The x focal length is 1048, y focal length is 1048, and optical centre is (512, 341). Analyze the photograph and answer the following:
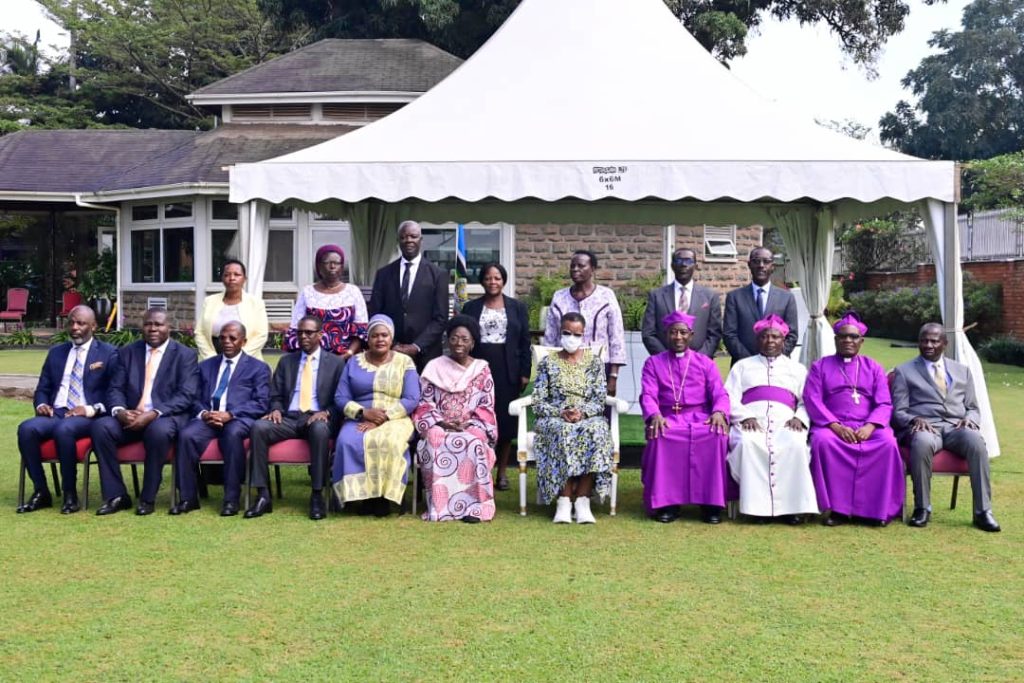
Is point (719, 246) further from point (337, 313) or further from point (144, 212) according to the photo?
point (337, 313)

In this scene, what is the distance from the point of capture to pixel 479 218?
10367 mm

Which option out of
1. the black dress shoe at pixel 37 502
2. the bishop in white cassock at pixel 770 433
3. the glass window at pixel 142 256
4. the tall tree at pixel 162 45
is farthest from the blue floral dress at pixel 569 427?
the tall tree at pixel 162 45

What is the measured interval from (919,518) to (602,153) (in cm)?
331

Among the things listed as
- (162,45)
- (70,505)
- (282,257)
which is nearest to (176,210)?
(282,257)

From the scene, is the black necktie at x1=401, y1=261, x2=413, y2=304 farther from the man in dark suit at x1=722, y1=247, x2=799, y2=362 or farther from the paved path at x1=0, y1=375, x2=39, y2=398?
the paved path at x1=0, y1=375, x2=39, y2=398

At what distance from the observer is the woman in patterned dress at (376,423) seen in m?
6.54

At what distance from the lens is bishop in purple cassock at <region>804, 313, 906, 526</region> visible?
6367mm

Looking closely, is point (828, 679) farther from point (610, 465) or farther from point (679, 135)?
point (679, 135)

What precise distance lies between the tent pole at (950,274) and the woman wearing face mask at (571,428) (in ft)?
8.48

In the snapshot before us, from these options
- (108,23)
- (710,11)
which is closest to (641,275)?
(710,11)

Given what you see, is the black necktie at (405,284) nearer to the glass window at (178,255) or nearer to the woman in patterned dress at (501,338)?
the woman in patterned dress at (501,338)

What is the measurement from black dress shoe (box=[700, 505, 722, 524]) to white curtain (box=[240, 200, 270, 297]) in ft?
11.7

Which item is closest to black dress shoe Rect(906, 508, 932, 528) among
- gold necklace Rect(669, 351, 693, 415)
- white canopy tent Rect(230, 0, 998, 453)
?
white canopy tent Rect(230, 0, 998, 453)

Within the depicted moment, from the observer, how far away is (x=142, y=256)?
21328 millimetres
